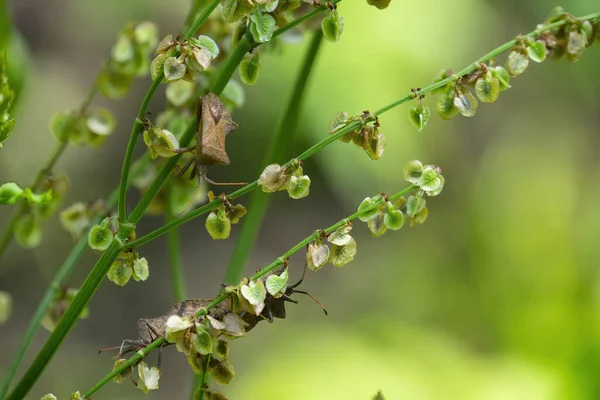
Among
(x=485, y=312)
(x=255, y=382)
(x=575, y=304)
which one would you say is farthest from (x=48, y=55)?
(x=575, y=304)

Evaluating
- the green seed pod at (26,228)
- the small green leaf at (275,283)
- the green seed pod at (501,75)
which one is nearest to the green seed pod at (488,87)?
the green seed pod at (501,75)

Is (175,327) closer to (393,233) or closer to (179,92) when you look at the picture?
(179,92)

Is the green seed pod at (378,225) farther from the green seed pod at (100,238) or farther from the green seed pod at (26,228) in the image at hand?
the green seed pod at (26,228)

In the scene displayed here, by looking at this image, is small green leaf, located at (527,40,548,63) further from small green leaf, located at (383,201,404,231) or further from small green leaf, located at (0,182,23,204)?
small green leaf, located at (0,182,23,204)

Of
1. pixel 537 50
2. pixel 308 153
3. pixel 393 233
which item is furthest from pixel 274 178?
pixel 393 233

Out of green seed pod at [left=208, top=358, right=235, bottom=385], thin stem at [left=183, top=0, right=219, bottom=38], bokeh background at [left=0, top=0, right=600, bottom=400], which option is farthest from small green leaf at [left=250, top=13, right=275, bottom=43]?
bokeh background at [left=0, top=0, right=600, bottom=400]

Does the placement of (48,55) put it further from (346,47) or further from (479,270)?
(479,270)

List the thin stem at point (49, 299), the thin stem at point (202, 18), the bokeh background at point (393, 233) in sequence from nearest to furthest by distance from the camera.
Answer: the thin stem at point (202, 18) → the thin stem at point (49, 299) → the bokeh background at point (393, 233)
